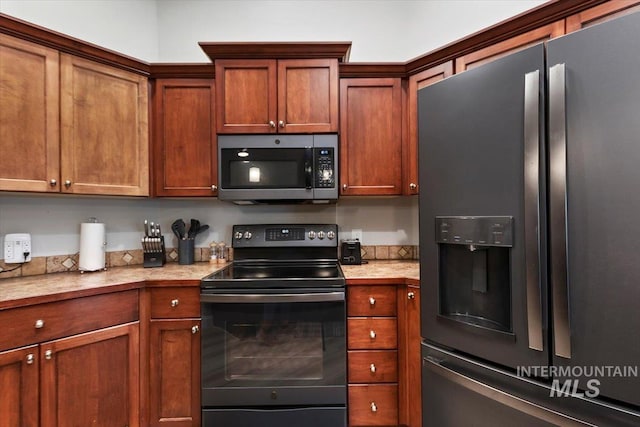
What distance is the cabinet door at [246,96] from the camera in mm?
1999

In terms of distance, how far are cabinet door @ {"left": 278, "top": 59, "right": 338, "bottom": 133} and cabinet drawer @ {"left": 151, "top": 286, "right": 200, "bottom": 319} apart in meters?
1.13

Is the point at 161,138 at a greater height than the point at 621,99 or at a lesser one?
greater

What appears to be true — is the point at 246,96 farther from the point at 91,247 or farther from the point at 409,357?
the point at 409,357

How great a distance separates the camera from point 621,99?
84 centimetres

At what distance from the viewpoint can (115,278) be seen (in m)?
1.75

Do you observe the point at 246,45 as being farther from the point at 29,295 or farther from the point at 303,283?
the point at 29,295

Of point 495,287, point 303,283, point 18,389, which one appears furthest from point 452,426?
point 18,389

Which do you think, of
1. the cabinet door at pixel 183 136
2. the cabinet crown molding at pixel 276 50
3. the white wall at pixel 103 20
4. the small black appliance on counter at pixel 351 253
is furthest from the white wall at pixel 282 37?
the cabinet crown molding at pixel 276 50

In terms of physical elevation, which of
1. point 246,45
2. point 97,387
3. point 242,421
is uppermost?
point 246,45

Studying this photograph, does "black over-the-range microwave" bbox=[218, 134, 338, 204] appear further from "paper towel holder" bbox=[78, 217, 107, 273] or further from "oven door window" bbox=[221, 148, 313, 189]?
"paper towel holder" bbox=[78, 217, 107, 273]

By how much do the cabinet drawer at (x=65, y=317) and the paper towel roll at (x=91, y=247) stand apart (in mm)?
477

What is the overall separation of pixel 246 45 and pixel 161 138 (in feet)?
2.70

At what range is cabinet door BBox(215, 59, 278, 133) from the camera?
2.00 m

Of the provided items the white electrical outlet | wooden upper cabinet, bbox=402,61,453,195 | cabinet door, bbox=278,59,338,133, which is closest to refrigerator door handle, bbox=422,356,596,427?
wooden upper cabinet, bbox=402,61,453,195
